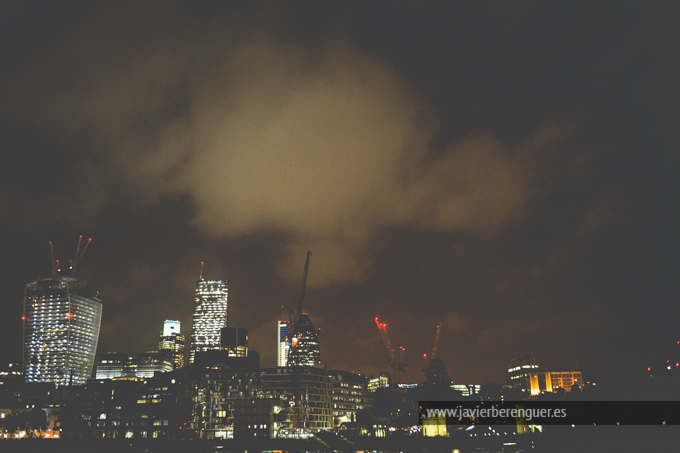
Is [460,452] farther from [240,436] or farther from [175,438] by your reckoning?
[175,438]

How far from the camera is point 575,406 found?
193500 mm

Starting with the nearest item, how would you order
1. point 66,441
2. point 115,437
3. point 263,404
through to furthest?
point 263,404 → point 66,441 → point 115,437

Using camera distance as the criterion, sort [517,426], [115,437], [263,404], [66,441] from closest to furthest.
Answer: [517,426]
[263,404]
[66,441]
[115,437]

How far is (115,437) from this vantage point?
200m

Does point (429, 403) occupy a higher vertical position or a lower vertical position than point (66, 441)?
higher

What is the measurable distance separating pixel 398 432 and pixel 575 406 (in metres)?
63.2

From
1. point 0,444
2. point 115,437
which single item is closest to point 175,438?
point 115,437

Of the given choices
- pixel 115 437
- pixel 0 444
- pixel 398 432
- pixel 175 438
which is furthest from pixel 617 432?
pixel 0 444

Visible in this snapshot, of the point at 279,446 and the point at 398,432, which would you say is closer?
the point at 279,446

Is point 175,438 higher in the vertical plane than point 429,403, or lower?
lower

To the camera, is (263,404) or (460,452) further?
(263,404)

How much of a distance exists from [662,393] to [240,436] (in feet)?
444

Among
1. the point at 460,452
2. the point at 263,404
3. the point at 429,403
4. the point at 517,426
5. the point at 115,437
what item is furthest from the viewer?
the point at 115,437

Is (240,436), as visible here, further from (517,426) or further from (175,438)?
(517,426)
